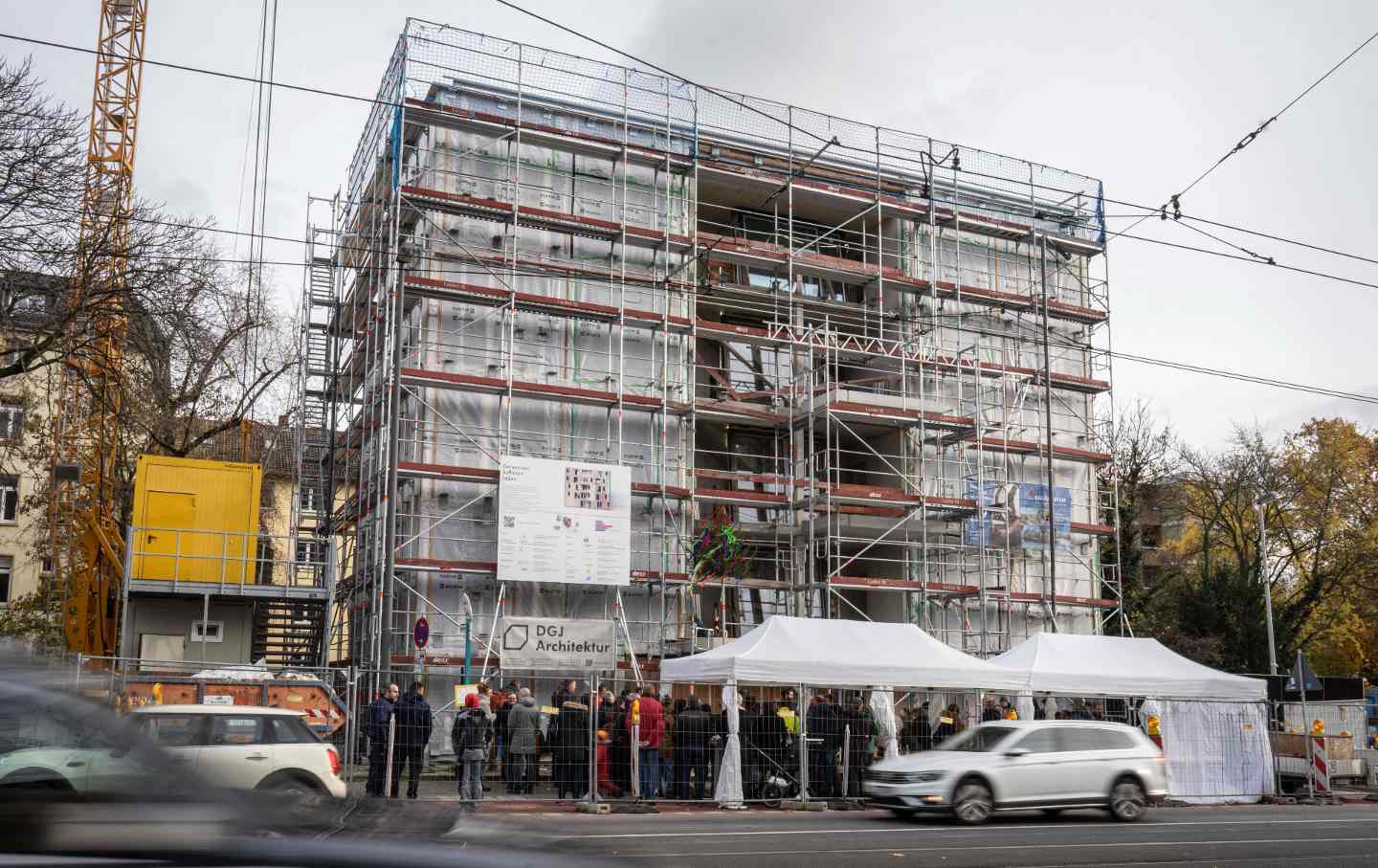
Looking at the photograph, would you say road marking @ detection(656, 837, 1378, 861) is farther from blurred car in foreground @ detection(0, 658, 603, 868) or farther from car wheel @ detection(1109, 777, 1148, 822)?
blurred car in foreground @ detection(0, 658, 603, 868)

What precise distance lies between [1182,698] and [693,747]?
969 centimetres

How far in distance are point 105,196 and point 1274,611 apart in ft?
129

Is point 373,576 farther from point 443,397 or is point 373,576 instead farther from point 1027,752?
point 1027,752

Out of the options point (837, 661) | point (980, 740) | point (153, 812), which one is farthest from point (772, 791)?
point (153, 812)

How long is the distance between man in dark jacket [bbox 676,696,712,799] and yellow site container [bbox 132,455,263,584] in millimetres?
12325

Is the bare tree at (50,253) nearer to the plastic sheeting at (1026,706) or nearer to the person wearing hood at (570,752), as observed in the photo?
the person wearing hood at (570,752)

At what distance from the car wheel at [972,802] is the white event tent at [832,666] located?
3724 mm

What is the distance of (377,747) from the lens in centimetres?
1781

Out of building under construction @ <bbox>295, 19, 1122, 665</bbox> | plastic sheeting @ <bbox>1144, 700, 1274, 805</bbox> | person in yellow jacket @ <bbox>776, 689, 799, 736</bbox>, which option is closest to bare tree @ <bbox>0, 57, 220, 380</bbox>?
building under construction @ <bbox>295, 19, 1122, 665</bbox>

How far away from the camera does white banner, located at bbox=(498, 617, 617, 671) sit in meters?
27.6

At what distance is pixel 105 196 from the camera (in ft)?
78.1

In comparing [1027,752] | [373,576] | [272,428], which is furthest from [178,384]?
[1027,752]

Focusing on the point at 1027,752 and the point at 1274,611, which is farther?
the point at 1274,611

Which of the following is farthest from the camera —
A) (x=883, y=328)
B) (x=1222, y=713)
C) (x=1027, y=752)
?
(x=883, y=328)
